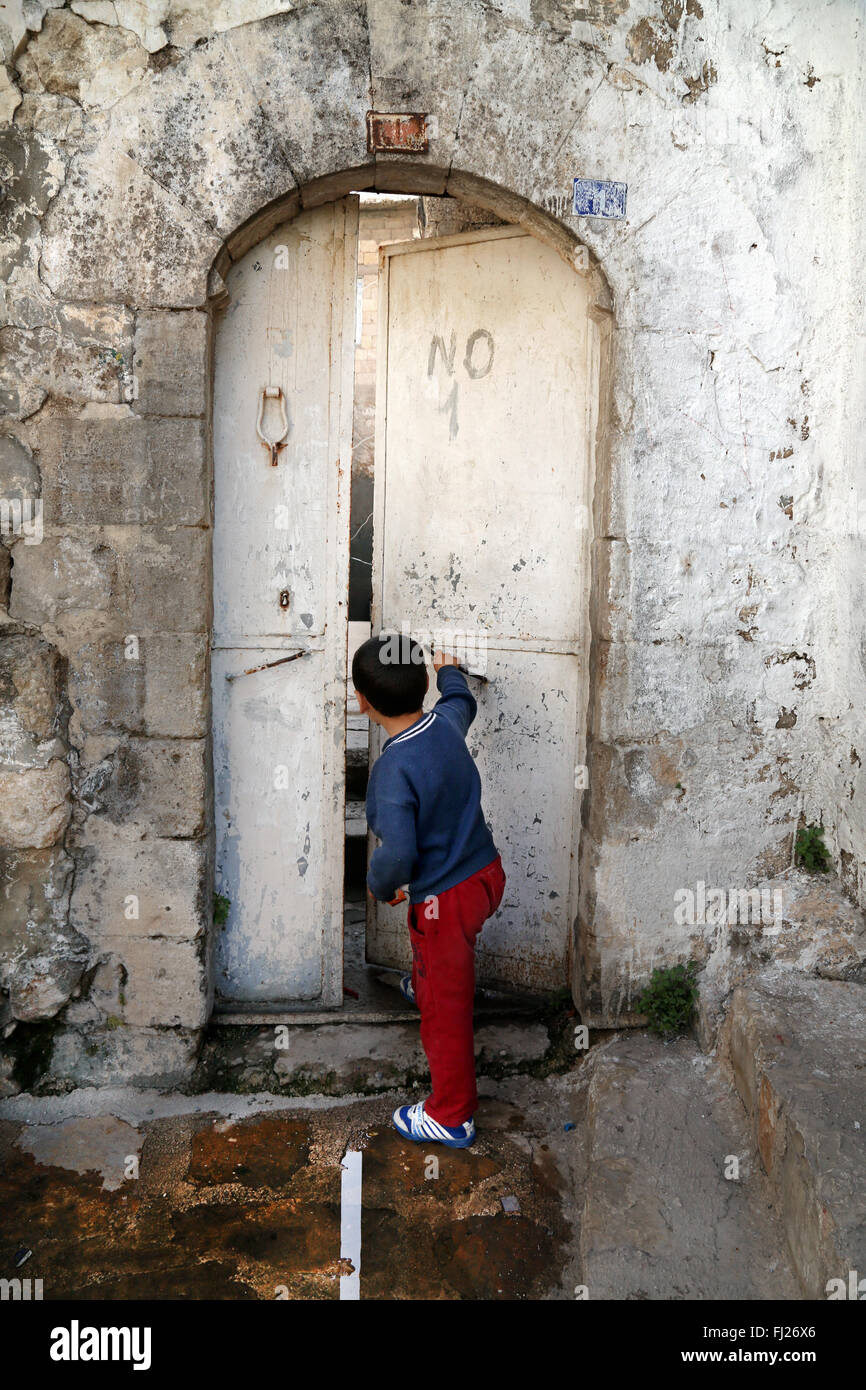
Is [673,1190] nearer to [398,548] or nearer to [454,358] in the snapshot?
[398,548]

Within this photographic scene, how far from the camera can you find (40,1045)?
10.8ft

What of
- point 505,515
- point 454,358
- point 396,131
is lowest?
point 505,515

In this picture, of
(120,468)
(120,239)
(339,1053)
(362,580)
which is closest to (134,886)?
(339,1053)

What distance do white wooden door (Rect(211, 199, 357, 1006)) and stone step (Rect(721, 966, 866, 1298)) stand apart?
153 centimetres

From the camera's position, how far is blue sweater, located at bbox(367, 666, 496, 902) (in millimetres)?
2766

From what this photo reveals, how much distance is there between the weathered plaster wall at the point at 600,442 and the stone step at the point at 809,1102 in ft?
1.37

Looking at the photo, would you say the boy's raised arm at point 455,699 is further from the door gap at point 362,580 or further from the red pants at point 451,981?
the door gap at point 362,580

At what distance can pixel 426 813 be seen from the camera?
A: 285 cm

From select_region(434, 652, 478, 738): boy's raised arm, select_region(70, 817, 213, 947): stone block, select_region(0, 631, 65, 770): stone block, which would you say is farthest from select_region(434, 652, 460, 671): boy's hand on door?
select_region(0, 631, 65, 770): stone block

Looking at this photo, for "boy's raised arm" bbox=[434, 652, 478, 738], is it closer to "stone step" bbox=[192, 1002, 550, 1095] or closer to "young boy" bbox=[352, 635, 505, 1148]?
"young boy" bbox=[352, 635, 505, 1148]

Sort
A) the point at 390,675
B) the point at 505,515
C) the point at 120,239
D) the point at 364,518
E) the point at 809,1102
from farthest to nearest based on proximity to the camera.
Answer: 1. the point at 364,518
2. the point at 505,515
3. the point at 120,239
4. the point at 390,675
5. the point at 809,1102

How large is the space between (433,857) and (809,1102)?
1.20m

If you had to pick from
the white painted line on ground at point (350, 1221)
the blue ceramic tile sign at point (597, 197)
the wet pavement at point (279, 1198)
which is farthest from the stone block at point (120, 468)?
the white painted line on ground at point (350, 1221)

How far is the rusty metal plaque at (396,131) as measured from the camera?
9.96ft
